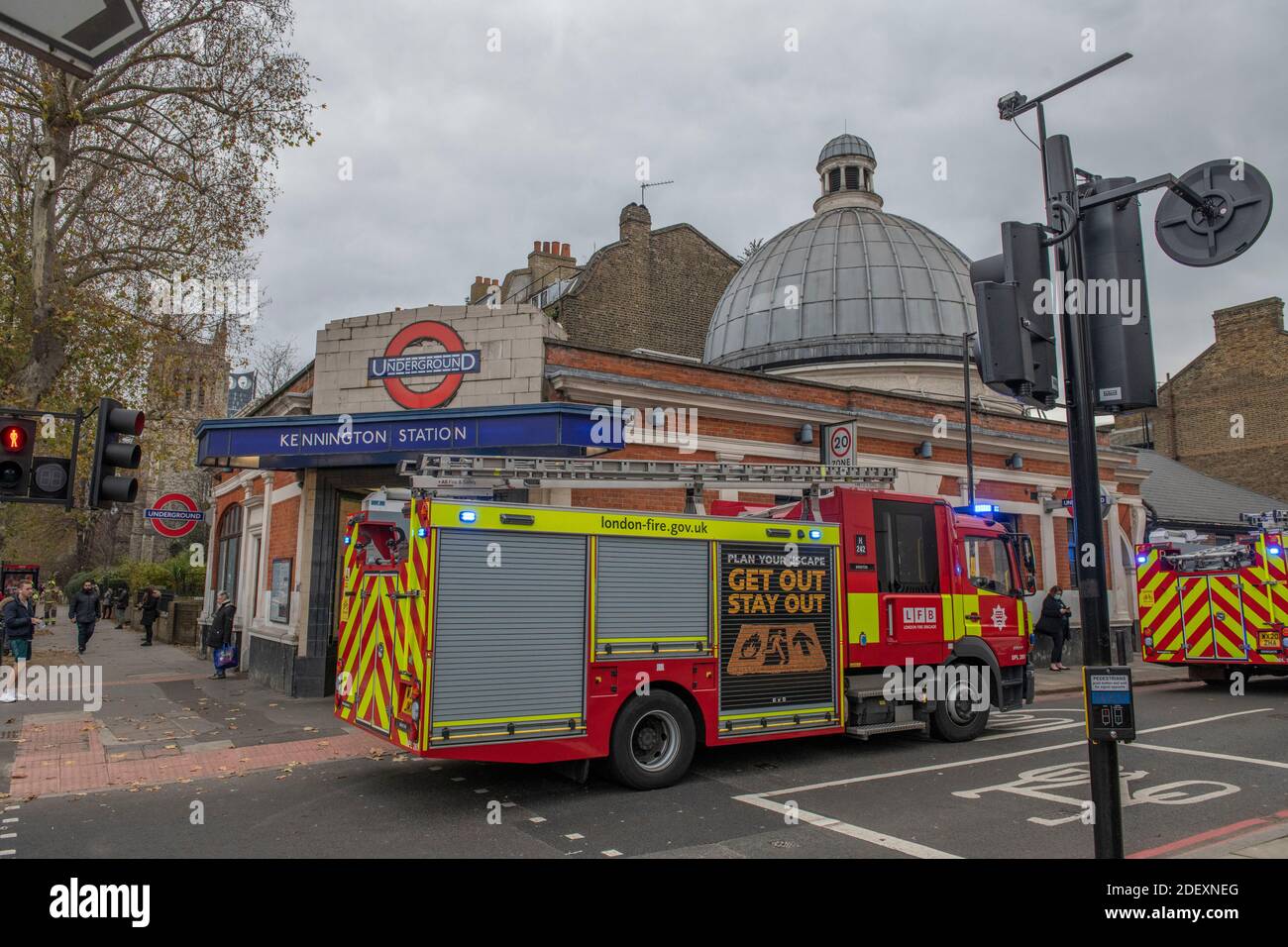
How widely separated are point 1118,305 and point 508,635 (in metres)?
5.43

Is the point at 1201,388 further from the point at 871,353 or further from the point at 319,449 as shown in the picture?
the point at 319,449

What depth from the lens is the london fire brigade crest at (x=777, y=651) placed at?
361 inches

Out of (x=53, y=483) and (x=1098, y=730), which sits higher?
(x=53, y=483)

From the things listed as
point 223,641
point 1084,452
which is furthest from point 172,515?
point 1084,452

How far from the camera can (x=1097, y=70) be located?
516 cm

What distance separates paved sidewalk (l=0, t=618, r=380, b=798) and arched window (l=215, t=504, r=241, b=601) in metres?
4.96

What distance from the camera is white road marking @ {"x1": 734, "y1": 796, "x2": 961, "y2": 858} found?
20.8 ft

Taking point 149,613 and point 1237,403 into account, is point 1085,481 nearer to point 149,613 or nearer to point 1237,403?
point 149,613

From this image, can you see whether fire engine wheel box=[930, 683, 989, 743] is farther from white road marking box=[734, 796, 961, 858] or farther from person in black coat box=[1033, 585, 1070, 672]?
person in black coat box=[1033, 585, 1070, 672]

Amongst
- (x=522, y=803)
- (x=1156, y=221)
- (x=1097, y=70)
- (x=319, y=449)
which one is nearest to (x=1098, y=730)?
(x=1156, y=221)

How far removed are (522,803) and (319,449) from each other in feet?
25.3

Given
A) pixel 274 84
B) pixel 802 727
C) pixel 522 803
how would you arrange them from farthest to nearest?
pixel 274 84 → pixel 802 727 → pixel 522 803

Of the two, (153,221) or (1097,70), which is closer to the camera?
(1097,70)

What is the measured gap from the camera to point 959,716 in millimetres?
11016
